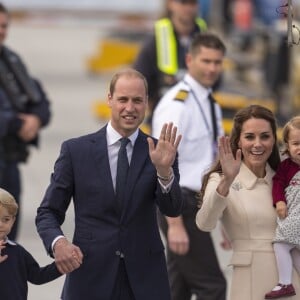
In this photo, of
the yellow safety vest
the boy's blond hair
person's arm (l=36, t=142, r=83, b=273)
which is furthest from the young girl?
the yellow safety vest

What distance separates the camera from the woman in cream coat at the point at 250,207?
5.88m

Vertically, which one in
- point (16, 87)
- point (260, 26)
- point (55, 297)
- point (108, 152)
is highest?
point (260, 26)

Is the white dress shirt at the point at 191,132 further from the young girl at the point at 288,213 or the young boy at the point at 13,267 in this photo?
the young boy at the point at 13,267

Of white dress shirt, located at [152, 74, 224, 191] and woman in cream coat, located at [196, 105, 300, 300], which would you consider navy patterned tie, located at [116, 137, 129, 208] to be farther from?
white dress shirt, located at [152, 74, 224, 191]

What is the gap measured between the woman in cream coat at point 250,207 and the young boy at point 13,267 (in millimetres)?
→ 728

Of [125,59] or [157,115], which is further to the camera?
[125,59]

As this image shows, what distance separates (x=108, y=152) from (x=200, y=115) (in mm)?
1615

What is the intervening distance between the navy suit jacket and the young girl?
1.45ft

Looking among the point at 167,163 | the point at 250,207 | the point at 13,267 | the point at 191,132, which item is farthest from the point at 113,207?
the point at 191,132

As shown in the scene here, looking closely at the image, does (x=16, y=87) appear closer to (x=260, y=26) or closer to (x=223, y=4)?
Result: (x=260, y=26)

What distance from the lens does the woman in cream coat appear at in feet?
19.3

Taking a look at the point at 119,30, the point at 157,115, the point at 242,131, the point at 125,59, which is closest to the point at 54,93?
the point at 125,59

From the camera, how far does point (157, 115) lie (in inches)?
289

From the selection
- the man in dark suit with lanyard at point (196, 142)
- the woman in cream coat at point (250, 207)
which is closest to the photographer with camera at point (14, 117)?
the man in dark suit with lanyard at point (196, 142)
